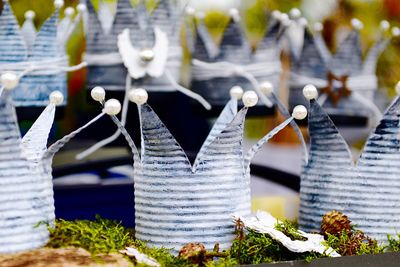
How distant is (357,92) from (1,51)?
1.82ft

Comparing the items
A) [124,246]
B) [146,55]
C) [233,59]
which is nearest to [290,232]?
[124,246]

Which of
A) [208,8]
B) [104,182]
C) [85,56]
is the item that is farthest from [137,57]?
[208,8]

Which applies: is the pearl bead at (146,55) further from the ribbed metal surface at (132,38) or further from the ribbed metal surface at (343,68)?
the ribbed metal surface at (343,68)

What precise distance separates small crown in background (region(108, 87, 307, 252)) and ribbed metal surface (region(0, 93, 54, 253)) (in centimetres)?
9

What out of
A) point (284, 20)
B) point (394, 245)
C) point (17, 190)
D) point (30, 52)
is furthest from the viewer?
point (284, 20)

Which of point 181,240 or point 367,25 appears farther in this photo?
point 367,25

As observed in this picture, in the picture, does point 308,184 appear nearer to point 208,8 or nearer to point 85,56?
point 85,56

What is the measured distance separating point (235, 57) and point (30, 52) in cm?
32

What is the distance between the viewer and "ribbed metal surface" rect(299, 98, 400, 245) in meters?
0.68

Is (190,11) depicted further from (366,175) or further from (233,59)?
(366,175)

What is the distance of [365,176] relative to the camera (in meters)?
0.68

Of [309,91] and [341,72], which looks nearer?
[309,91]

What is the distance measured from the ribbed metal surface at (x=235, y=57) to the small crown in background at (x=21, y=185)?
46 cm

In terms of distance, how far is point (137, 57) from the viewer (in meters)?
0.92
